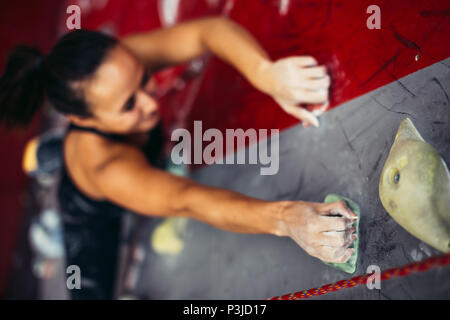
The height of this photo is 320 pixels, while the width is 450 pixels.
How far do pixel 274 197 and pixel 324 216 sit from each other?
0.71ft

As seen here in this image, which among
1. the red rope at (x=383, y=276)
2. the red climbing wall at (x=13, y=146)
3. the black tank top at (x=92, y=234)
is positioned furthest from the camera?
the red climbing wall at (x=13, y=146)

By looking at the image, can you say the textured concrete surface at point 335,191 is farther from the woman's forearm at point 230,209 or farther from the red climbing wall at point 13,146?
the red climbing wall at point 13,146

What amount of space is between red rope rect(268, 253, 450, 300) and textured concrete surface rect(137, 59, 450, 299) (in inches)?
0.9

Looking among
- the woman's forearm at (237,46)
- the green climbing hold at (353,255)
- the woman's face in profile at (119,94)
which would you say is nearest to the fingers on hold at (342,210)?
the green climbing hold at (353,255)

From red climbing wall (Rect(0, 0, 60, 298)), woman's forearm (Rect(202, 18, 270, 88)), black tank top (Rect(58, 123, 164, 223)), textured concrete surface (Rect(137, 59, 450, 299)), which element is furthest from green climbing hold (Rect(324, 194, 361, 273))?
red climbing wall (Rect(0, 0, 60, 298))

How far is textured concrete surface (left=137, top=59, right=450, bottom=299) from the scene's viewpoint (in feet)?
1.84

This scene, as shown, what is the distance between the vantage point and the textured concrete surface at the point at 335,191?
0.56 m

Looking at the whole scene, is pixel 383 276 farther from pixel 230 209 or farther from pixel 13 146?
pixel 13 146

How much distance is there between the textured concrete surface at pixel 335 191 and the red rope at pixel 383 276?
2 cm

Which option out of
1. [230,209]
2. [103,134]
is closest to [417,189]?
[230,209]

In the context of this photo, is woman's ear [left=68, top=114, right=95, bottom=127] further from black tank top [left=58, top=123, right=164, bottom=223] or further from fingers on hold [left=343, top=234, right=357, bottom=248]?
fingers on hold [left=343, top=234, right=357, bottom=248]

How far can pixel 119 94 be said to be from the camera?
87cm

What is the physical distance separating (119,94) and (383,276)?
0.60 metres

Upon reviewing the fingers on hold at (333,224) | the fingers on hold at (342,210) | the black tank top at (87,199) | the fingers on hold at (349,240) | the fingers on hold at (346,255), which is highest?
the black tank top at (87,199)
